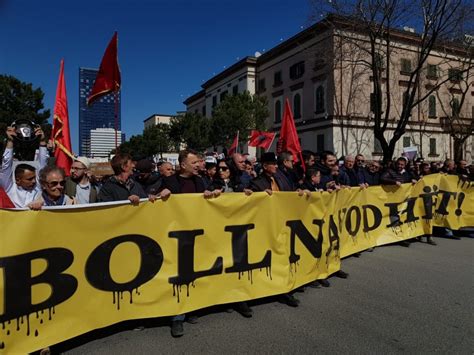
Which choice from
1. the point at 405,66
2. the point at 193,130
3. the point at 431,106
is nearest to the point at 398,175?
the point at 405,66

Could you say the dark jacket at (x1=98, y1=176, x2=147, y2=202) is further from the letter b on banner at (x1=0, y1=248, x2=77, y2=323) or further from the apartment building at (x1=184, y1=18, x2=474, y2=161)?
the apartment building at (x1=184, y1=18, x2=474, y2=161)

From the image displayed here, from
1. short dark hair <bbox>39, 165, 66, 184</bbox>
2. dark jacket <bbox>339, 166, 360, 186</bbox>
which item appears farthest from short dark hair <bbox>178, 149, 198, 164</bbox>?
dark jacket <bbox>339, 166, 360, 186</bbox>

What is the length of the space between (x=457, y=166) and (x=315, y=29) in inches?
1075

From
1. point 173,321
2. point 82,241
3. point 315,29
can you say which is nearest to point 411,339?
point 173,321

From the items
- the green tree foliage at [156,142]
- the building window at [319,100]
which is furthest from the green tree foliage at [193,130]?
the building window at [319,100]

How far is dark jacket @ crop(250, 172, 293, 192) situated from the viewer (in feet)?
15.1

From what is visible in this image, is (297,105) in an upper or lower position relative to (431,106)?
upper

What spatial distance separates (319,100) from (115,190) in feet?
109

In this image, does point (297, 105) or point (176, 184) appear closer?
point (176, 184)

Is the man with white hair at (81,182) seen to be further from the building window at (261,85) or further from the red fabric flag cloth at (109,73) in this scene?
the building window at (261,85)

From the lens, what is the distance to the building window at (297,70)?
1457 inches

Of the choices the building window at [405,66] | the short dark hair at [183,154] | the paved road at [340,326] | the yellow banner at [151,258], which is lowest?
the paved road at [340,326]

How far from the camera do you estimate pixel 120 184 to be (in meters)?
3.87

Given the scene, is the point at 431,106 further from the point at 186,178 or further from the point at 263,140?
the point at 186,178
